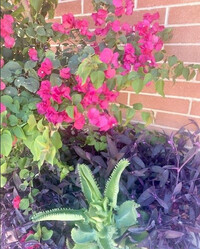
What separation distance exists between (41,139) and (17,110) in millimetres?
129

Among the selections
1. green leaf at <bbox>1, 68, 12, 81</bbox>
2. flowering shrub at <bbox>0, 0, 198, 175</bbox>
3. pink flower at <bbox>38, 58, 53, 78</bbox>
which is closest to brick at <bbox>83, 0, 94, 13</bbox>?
flowering shrub at <bbox>0, 0, 198, 175</bbox>

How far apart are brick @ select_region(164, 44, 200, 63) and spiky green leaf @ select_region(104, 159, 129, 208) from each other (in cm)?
59

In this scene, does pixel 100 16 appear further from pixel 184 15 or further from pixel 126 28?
pixel 184 15

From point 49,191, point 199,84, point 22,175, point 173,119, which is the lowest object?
point 49,191

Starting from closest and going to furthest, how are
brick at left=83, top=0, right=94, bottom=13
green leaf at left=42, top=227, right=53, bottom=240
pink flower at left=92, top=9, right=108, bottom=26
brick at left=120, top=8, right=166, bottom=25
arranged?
1. pink flower at left=92, top=9, right=108, bottom=26
2. green leaf at left=42, top=227, right=53, bottom=240
3. brick at left=120, top=8, right=166, bottom=25
4. brick at left=83, top=0, right=94, bottom=13

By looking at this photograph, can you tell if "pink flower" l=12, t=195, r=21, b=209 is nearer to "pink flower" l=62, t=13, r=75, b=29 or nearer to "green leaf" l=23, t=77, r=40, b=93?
"green leaf" l=23, t=77, r=40, b=93

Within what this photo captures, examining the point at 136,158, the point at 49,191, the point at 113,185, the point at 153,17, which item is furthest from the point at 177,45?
the point at 49,191

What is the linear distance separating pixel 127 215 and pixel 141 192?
217mm

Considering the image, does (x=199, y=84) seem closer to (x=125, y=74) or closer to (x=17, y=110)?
(x=125, y=74)

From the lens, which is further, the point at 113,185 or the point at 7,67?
the point at 113,185

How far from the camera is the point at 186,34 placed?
1.19 m

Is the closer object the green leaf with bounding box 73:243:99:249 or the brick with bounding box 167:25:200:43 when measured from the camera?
the green leaf with bounding box 73:243:99:249

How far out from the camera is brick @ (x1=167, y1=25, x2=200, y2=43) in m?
1.17

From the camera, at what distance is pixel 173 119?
134 cm
